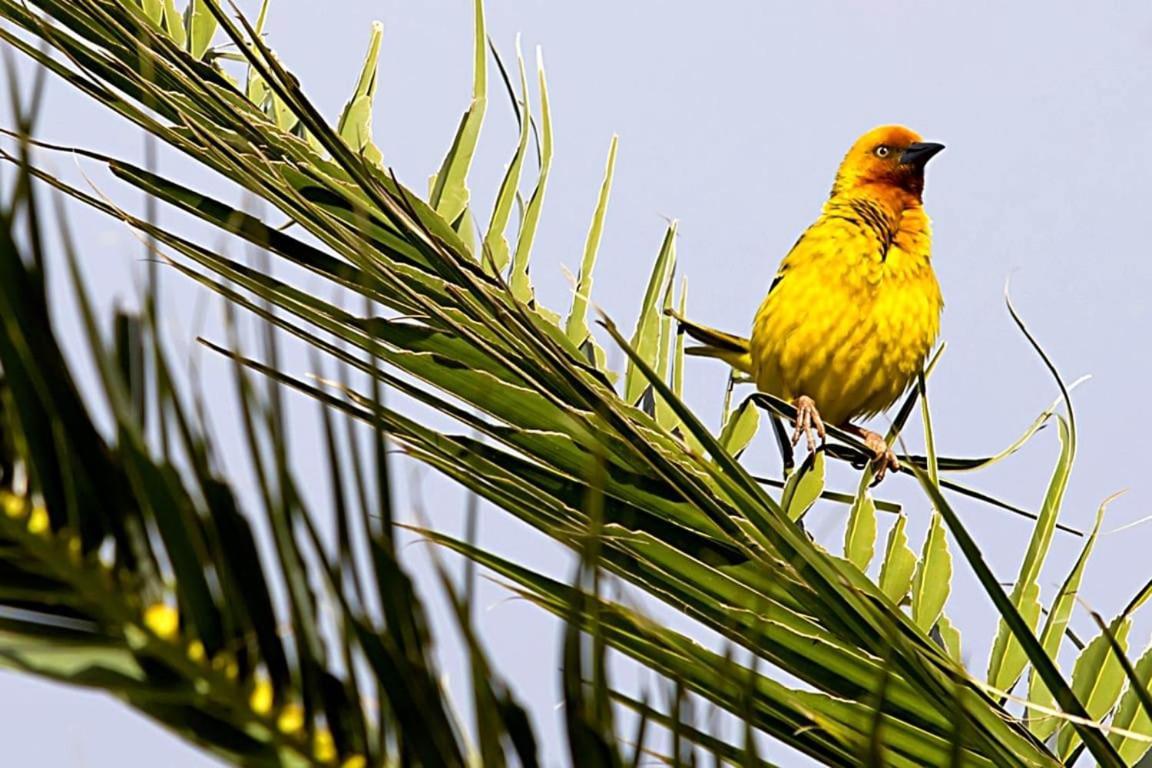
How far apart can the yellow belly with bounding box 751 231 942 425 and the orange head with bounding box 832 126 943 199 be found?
0.51 m

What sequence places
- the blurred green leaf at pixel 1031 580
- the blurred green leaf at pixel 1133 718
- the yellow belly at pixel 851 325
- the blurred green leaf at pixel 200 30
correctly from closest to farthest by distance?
the blurred green leaf at pixel 1133 718 < the blurred green leaf at pixel 1031 580 < the blurred green leaf at pixel 200 30 < the yellow belly at pixel 851 325

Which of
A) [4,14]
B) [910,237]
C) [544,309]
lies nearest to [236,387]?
[4,14]

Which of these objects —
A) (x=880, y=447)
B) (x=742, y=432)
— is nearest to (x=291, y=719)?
(x=742, y=432)

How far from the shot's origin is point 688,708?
513 millimetres

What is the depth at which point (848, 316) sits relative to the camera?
3.65m

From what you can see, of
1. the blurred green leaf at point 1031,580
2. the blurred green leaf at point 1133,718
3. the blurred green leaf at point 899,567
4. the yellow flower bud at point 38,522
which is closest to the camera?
the yellow flower bud at point 38,522

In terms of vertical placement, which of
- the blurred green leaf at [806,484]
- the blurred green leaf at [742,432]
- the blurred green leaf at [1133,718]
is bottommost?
the blurred green leaf at [1133,718]

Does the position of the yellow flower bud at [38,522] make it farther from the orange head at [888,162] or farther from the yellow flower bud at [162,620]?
the orange head at [888,162]

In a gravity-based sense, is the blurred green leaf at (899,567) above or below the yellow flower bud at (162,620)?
above

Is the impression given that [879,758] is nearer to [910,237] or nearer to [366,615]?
[366,615]

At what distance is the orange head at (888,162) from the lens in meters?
4.20

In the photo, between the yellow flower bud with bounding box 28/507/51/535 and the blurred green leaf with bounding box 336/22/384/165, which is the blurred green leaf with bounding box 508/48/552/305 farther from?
the yellow flower bud with bounding box 28/507/51/535

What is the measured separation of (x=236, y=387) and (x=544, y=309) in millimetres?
1156

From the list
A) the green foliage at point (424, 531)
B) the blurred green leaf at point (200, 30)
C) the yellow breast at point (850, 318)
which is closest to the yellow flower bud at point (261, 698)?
the green foliage at point (424, 531)
